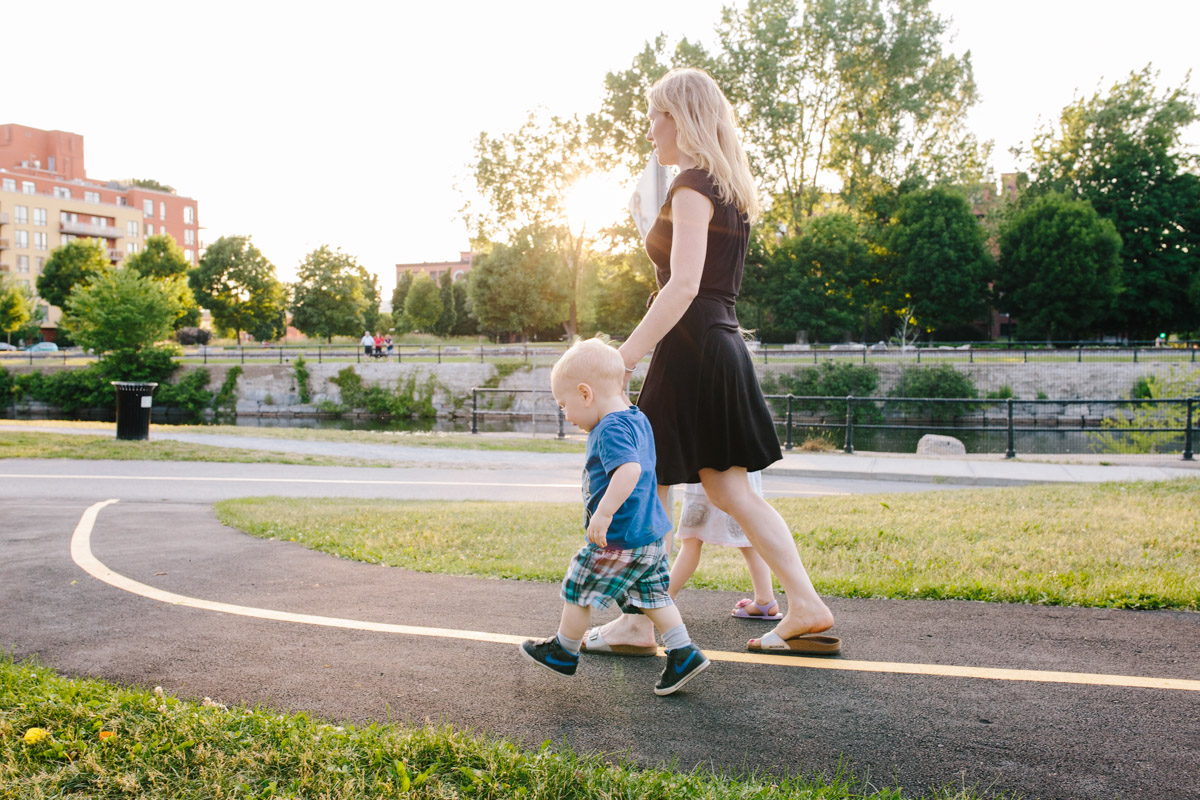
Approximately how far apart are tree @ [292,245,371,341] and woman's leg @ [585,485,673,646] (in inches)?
2454

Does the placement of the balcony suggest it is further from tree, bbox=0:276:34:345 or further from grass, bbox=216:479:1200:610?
grass, bbox=216:479:1200:610

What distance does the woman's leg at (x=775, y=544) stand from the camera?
3.26 metres

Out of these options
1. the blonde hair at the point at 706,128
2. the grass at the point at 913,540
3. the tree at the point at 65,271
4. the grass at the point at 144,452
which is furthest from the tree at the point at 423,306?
the blonde hair at the point at 706,128

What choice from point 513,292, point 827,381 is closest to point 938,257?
point 827,381

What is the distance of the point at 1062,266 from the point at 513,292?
113 feet

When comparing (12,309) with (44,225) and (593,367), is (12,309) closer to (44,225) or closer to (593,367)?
(44,225)

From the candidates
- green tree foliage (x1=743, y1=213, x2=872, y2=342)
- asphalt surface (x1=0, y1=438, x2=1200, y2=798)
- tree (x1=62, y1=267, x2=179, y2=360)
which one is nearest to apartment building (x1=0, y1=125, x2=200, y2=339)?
tree (x1=62, y1=267, x2=179, y2=360)

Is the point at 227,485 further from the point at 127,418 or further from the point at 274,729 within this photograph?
the point at 274,729

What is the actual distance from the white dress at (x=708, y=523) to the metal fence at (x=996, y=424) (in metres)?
9.93

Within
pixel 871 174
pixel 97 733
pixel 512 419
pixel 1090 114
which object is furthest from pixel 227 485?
pixel 1090 114

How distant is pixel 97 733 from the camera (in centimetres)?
255

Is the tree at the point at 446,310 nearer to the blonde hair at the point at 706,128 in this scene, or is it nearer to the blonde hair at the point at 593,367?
the blonde hair at the point at 706,128

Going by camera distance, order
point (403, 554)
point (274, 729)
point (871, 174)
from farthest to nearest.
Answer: point (871, 174), point (403, 554), point (274, 729)

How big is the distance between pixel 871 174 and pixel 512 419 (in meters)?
28.3
